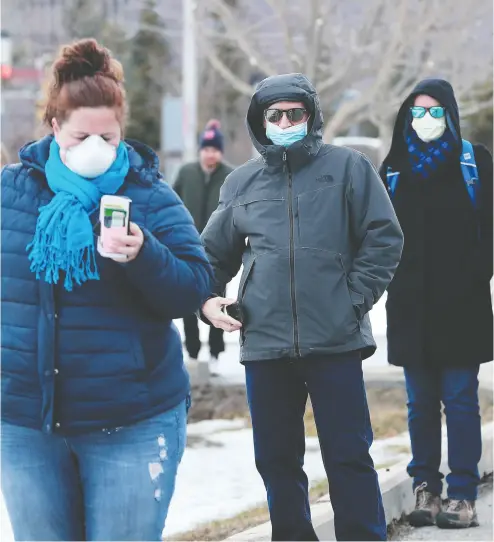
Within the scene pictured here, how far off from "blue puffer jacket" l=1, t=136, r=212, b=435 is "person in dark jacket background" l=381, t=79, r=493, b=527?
2220 mm

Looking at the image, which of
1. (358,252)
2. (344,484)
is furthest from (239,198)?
(344,484)

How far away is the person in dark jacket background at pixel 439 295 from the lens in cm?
536

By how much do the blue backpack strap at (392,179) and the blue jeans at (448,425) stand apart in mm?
762

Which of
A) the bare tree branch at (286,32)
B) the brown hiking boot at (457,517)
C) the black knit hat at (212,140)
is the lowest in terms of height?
the brown hiking boot at (457,517)

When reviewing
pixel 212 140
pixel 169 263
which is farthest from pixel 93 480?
pixel 212 140

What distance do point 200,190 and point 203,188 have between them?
3cm

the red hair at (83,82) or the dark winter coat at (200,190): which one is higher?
the red hair at (83,82)

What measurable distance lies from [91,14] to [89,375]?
1749 inches

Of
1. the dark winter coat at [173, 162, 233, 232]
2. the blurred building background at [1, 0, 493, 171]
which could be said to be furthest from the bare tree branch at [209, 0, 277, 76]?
the dark winter coat at [173, 162, 233, 232]

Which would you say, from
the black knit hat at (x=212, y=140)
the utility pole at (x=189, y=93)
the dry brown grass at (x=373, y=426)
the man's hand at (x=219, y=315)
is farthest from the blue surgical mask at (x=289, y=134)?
the utility pole at (x=189, y=93)

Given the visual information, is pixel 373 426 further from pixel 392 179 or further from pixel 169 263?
pixel 169 263

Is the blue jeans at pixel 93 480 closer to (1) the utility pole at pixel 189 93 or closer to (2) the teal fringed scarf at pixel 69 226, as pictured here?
(2) the teal fringed scarf at pixel 69 226

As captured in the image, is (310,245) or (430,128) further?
(430,128)

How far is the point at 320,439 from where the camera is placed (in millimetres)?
4410
